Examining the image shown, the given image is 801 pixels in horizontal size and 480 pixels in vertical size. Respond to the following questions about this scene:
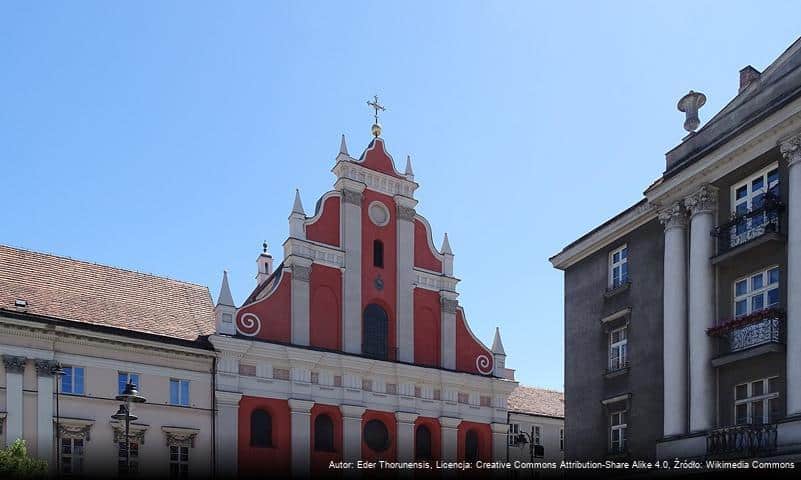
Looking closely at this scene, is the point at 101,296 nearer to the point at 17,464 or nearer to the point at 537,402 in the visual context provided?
the point at 17,464

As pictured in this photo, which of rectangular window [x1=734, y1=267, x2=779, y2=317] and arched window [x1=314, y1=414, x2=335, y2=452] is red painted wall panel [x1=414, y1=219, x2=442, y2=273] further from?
rectangular window [x1=734, y1=267, x2=779, y2=317]

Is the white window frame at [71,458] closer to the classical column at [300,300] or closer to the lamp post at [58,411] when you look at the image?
the lamp post at [58,411]

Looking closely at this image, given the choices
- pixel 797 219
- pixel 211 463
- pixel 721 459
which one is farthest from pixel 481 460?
pixel 797 219

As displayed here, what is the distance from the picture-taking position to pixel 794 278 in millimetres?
18422

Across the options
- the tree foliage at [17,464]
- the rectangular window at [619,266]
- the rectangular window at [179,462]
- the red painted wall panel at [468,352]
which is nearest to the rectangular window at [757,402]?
the rectangular window at [619,266]

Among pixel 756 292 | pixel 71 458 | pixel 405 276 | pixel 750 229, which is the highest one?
pixel 405 276

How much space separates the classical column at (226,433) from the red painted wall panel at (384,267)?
7855 millimetres

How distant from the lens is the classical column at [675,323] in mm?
21625

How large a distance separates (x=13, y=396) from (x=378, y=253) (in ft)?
56.8

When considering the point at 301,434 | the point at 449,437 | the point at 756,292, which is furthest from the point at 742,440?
the point at 449,437

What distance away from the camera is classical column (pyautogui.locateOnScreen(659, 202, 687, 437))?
21625mm

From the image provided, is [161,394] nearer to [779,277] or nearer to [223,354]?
[223,354]

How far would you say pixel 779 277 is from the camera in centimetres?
1944

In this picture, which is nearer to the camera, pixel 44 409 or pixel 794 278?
pixel 794 278
